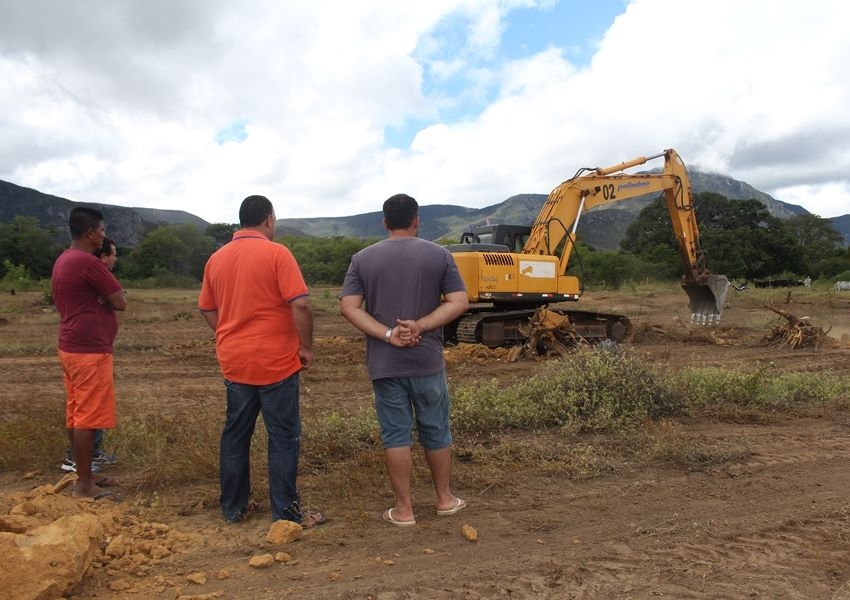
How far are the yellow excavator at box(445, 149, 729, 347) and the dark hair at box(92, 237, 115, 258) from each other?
7223mm

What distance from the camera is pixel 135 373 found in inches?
382

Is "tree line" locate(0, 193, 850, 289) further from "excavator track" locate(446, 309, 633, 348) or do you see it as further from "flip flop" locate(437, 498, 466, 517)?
"flip flop" locate(437, 498, 466, 517)

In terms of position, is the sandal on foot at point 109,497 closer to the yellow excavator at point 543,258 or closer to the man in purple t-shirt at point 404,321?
the man in purple t-shirt at point 404,321

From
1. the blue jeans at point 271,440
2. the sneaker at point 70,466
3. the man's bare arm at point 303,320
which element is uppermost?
the man's bare arm at point 303,320

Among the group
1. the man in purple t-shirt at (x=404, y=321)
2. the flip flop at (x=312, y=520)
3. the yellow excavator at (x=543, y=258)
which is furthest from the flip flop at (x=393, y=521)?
the yellow excavator at (x=543, y=258)

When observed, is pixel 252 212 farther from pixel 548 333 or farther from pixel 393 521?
pixel 548 333

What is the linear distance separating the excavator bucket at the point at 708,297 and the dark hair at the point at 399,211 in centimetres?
1284

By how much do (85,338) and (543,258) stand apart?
9.04m

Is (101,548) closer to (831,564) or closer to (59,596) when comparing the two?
(59,596)

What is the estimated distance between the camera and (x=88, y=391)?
399cm

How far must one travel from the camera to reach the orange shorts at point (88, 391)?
13.0ft

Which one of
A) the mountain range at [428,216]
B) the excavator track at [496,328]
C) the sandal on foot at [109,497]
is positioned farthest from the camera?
the mountain range at [428,216]

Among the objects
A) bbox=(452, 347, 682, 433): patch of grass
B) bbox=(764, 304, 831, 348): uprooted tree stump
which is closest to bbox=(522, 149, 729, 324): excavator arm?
bbox=(764, 304, 831, 348): uprooted tree stump

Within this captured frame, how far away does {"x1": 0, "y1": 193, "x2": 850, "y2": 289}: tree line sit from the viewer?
41.6 m
